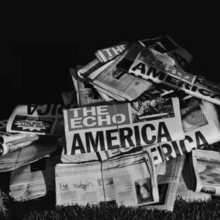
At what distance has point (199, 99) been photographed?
2.33m

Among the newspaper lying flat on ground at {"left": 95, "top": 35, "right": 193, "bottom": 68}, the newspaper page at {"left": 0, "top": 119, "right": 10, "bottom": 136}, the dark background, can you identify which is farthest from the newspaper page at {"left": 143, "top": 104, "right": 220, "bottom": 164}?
the newspaper page at {"left": 0, "top": 119, "right": 10, "bottom": 136}

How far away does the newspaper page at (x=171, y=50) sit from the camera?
2559 mm

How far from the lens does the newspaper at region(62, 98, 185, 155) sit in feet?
6.89

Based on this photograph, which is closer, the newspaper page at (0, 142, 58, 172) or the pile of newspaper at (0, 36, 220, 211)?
the pile of newspaper at (0, 36, 220, 211)

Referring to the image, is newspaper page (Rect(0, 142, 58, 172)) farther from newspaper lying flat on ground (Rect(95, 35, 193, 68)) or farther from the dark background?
newspaper lying flat on ground (Rect(95, 35, 193, 68))

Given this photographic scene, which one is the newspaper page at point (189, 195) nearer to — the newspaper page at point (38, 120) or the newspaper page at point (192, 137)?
the newspaper page at point (192, 137)

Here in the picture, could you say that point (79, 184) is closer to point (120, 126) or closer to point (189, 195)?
point (120, 126)

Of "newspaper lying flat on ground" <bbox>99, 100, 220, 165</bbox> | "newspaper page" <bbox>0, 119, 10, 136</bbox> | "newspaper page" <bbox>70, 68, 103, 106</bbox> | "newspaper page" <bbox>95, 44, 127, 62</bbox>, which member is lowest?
"newspaper lying flat on ground" <bbox>99, 100, 220, 165</bbox>

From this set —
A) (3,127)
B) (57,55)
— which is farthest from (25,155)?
(57,55)

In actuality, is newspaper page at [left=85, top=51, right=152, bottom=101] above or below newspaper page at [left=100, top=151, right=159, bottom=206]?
above

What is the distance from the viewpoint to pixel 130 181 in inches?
81.4

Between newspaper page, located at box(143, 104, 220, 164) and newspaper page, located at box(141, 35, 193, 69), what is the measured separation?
41 centimetres

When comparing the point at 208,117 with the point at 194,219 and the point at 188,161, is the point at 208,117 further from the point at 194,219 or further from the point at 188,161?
the point at 194,219

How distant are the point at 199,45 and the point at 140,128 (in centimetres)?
112
